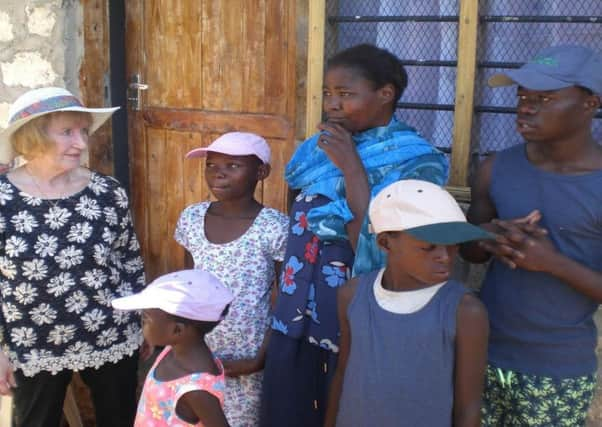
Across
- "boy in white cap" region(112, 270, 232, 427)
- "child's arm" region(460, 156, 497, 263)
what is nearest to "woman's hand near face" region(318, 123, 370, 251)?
"child's arm" region(460, 156, 497, 263)

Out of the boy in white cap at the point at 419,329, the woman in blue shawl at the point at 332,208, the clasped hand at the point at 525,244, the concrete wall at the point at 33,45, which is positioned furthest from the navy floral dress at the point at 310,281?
the concrete wall at the point at 33,45

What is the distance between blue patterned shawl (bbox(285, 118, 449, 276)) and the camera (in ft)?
7.77

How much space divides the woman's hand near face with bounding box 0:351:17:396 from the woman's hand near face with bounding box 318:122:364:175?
134cm

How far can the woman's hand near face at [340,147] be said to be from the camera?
2402 mm

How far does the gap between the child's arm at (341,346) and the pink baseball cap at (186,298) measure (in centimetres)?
35

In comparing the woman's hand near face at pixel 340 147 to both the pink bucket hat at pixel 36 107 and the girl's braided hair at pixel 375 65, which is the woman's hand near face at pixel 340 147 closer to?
the girl's braided hair at pixel 375 65

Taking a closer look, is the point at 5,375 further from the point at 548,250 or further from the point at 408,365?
the point at 548,250

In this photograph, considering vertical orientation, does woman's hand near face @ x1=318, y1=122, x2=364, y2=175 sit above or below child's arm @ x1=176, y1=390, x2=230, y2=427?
above

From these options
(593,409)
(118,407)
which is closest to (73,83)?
(118,407)

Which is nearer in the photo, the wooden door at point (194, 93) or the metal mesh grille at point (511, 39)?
the metal mesh grille at point (511, 39)

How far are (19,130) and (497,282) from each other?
1.75 meters

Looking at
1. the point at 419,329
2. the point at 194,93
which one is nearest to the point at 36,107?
the point at 194,93

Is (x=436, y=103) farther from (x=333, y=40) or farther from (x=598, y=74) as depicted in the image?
(x=598, y=74)

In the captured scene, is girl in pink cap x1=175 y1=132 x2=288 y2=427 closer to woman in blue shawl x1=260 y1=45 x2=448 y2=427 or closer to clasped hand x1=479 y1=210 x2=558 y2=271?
woman in blue shawl x1=260 y1=45 x2=448 y2=427
